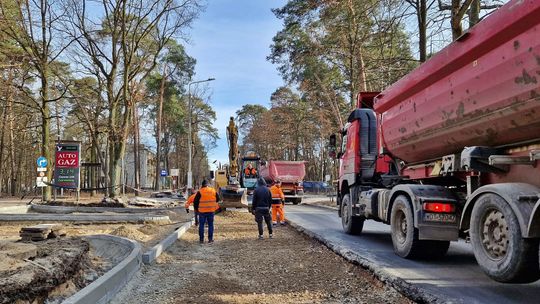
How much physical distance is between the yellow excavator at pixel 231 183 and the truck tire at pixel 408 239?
41.8 ft

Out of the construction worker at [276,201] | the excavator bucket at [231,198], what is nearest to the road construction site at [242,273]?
the construction worker at [276,201]

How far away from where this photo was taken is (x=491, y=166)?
5.94 m

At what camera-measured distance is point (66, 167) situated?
75.4ft

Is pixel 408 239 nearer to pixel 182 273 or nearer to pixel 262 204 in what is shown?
pixel 182 273

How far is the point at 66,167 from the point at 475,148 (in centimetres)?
2075

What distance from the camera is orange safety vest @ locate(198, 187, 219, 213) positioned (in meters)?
12.6

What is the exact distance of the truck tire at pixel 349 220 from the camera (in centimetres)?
1205

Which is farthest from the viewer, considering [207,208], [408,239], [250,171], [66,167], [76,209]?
[250,171]

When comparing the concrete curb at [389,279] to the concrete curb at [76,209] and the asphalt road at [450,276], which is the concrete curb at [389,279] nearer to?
the asphalt road at [450,276]

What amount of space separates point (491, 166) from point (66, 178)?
21056mm

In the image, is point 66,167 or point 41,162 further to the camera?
point 66,167

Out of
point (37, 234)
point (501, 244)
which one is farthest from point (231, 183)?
point (501, 244)

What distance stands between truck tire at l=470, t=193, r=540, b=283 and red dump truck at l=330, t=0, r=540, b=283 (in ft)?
0.04

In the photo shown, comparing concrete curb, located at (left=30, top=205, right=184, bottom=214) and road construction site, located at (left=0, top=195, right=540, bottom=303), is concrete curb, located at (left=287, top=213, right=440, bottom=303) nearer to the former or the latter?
road construction site, located at (left=0, top=195, right=540, bottom=303)
